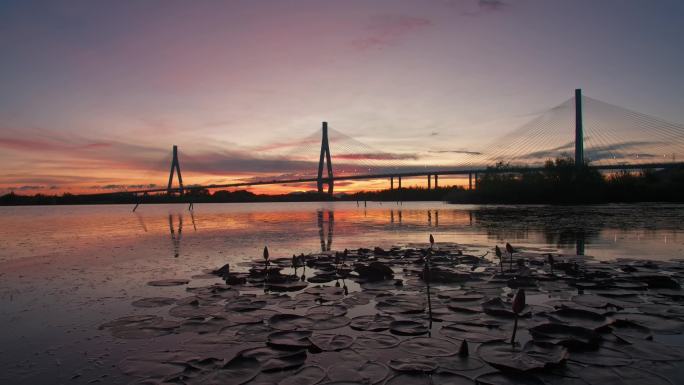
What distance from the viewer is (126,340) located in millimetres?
3742

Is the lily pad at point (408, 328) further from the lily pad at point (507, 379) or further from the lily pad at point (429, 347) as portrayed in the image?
the lily pad at point (507, 379)

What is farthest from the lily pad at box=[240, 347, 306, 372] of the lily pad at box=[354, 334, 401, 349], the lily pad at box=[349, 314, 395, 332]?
the lily pad at box=[349, 314, 395, 332]

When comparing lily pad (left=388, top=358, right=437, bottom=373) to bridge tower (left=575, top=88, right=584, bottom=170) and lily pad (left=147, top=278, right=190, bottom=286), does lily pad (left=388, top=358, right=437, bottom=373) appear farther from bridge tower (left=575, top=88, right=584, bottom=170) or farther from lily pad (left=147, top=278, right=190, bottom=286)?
bridge tower (left=575, top=88, right=584, bottom=170)

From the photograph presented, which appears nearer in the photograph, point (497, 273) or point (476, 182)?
point (497, 273)

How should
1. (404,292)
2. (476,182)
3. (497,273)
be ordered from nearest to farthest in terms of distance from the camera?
1. (404,292)
2. (497,273)
3. (476,182)

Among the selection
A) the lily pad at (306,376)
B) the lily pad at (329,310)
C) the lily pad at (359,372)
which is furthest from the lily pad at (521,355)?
the lily pad at (329,310)

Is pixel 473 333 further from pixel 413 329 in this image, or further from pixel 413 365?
pixel 413 365

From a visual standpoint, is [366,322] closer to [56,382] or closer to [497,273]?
[56,382]

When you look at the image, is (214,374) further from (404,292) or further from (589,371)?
(404,292)

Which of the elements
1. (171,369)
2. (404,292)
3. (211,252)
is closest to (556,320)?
(404,292)

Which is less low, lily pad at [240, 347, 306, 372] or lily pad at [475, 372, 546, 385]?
lily pad at [475, 372, 546, 385]

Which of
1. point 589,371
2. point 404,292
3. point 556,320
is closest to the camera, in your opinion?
point 589,371

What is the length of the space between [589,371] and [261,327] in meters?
2.59

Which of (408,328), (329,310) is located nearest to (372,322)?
(408,328)
